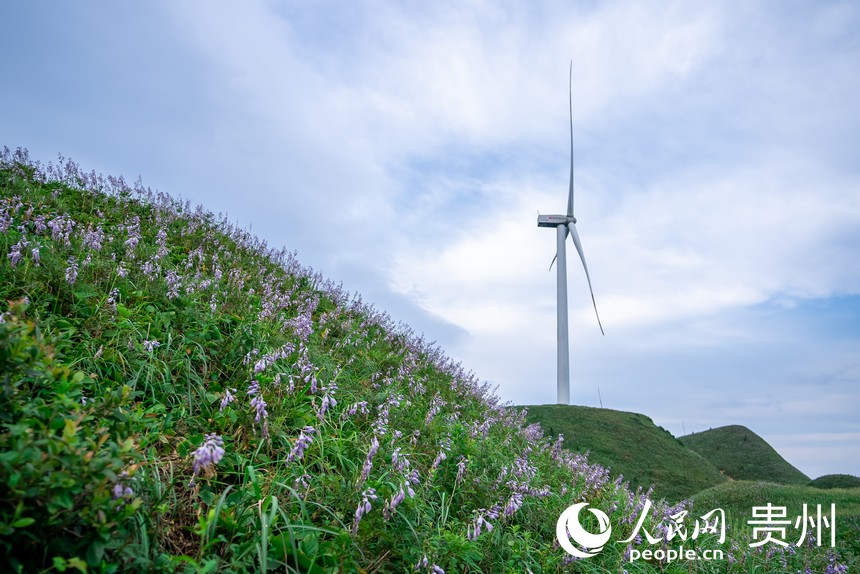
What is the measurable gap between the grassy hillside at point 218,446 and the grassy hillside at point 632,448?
1084 cm

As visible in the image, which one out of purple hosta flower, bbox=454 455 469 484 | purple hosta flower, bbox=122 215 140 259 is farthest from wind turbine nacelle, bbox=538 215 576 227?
purple hosta flower, bbox=454 455 469 484

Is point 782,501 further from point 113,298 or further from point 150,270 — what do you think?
point 113,298

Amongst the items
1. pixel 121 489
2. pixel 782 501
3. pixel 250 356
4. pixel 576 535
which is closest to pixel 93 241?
pixel 250 356

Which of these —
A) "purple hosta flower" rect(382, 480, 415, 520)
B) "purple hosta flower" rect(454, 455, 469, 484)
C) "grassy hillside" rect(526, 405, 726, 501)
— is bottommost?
"purple hosta flower" rect(382, 480, 415, 520)

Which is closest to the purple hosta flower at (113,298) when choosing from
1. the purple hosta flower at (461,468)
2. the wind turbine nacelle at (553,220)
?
the purple hosta flower at (461,468)

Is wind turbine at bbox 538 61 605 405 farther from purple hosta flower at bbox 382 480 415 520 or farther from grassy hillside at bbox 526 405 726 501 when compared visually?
purple hosta flower at bbox 382 480 415 520

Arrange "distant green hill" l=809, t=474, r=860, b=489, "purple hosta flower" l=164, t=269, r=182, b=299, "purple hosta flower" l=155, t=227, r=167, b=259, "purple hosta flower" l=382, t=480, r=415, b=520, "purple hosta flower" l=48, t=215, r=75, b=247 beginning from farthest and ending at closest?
"distant green hill" l=809, t=474, r=860, b=489
"purple hosta flower" l=155, t=227, r=167, b=259
"purple hosta flower" l=48, t=215, r=75, b=247
"purple hosta flower" l=164, t=269, r=182, b=299
"purple hosta flower" l=382, t=480, r=415, b=520

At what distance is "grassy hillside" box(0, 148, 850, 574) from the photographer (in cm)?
293

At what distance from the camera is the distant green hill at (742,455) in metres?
28.3

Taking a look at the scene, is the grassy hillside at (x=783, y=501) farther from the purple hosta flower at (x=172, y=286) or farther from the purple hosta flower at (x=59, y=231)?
the purple hosta flower at (x=59, y=231)

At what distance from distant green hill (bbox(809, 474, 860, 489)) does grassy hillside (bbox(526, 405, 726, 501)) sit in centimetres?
389

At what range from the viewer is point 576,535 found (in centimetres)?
631

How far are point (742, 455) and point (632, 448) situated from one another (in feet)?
41.4

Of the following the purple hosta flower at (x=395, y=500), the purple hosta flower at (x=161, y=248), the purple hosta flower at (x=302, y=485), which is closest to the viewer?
the purple hosta flower at (x=395, y=500)
